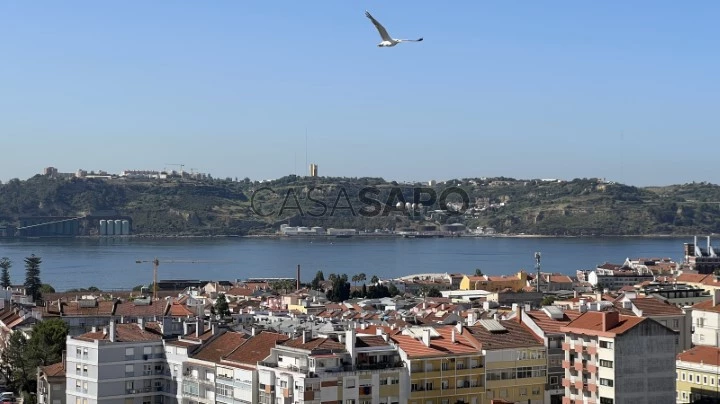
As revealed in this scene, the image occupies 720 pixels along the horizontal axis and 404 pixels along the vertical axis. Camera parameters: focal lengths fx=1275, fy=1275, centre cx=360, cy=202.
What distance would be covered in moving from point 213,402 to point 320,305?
57.8 ft

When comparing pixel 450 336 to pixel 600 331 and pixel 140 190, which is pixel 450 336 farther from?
pixel 140 190

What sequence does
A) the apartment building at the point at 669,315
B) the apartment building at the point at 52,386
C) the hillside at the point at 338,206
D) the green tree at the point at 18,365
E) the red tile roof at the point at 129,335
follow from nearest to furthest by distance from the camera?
the red tile roof at the point at 129,335
the apartment building at the point at 52,386
the apartment building at the point at 669,315
the green tree at the point at 18,365
the hillside at the point at 338,206

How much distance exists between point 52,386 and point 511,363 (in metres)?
6.51

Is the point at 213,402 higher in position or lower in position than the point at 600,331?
lower

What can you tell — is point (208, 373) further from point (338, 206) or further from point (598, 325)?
point (338, 206)

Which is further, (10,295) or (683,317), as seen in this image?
(10,295)

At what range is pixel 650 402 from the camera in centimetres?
1458

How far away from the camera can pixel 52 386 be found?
17703 mm

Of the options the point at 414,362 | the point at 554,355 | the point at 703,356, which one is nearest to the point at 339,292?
the point at 703,356

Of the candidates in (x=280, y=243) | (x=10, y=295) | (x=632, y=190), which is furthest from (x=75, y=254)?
(x=632, y=190)

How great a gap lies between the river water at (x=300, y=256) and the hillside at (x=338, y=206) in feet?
18.2

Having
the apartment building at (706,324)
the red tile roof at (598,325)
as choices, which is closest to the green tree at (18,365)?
the red tile roof at (598,325)

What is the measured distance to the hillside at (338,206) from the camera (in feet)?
433

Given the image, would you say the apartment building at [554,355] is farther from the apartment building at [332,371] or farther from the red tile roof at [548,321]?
the apartment building at [332,371]
